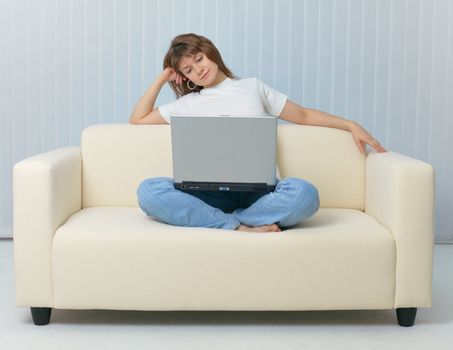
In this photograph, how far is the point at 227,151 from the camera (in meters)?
2.88

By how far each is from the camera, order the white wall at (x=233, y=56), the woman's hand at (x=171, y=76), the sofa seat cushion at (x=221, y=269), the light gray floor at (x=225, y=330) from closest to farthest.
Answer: the light gray floor at (x=225, y=330) → the sofa seat cushion at (x=221, y=269) → the woman's hand at (x=171, y=76) → the white wall at (x=233, y=56)

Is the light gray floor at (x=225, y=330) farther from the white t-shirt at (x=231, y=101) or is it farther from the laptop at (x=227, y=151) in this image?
the white t-shirt at (x=231, y=101)

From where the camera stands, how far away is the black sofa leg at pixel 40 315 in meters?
2.93

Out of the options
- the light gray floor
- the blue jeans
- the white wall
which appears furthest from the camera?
the white wall

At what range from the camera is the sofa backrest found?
3.43m

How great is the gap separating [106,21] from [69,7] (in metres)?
0.21

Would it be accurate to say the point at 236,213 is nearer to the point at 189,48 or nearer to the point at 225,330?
the point at 225,330

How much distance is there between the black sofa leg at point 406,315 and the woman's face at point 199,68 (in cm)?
120

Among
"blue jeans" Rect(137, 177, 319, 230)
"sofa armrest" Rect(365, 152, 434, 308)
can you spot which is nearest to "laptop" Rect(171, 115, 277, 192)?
"blue jeans" Rect(137, 177, 319, 230)

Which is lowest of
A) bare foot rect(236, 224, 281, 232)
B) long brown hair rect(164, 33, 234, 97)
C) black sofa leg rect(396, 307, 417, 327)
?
black sofa leg rect(396, 307, 417, 327)

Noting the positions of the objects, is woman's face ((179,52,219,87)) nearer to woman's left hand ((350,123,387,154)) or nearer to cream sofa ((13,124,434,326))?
woman's left hand ((350,123,387,154))

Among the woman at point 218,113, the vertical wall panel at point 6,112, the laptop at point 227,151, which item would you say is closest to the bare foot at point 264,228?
the woman at point 218,113

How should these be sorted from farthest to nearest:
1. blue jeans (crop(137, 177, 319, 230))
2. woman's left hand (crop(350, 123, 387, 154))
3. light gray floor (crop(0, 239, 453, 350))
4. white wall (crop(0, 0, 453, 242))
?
A: white wall (crop(0, 0, 453, 242)) → woman's left hand (crop(350, 123, 387, 154)) → blue jeans (crop(137, 177, 319, 230)) → light gray floor (crop(0, 239, 453, 350))

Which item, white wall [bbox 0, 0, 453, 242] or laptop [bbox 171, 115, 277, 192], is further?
white wall [bbox 0, 0, 453, 242]
